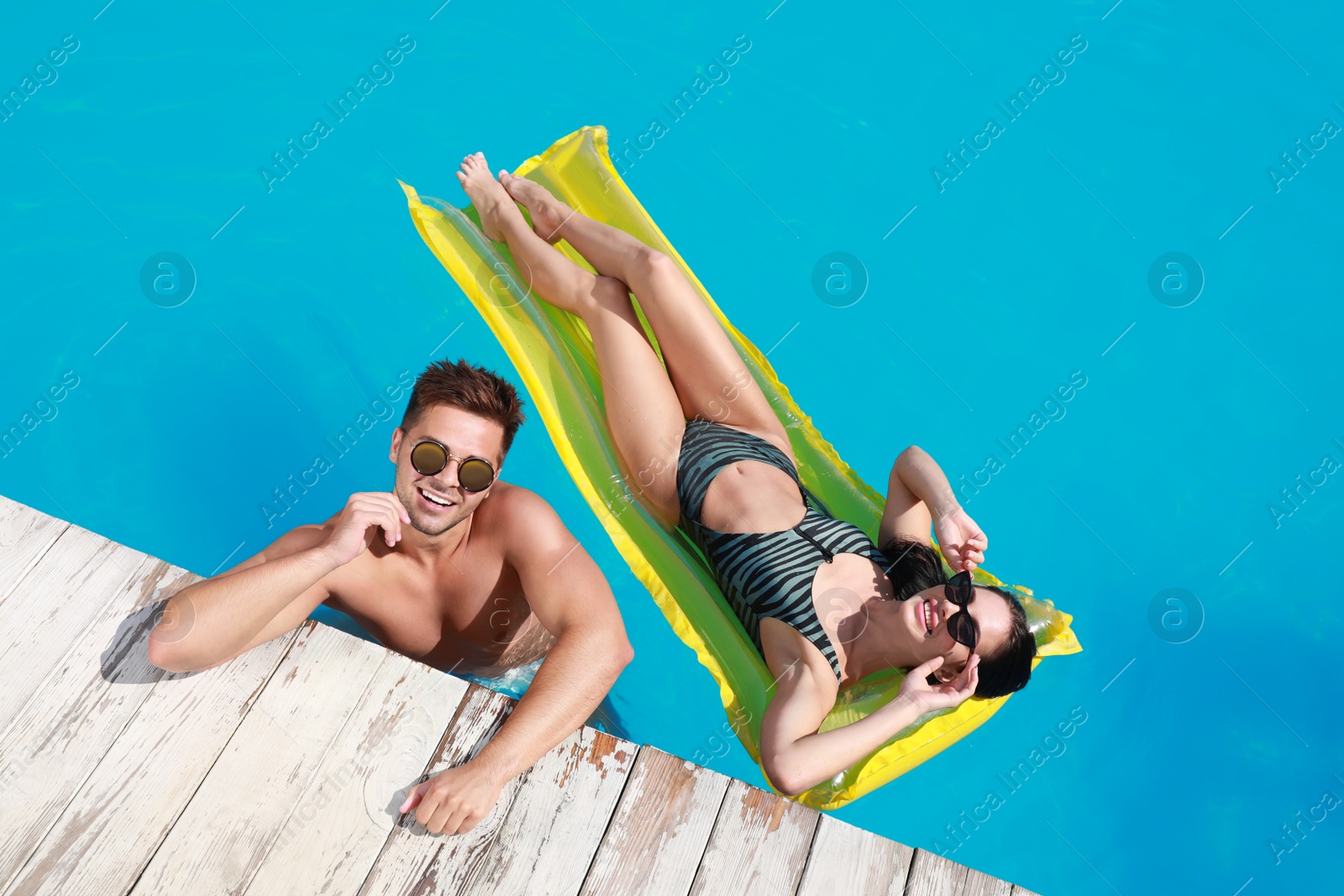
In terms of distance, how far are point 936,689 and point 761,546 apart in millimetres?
666

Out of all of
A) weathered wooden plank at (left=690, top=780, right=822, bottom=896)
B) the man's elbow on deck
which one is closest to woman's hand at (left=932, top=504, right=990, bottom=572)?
weathered wooden plank at (left=690, top=780, right=822, bottom=896)

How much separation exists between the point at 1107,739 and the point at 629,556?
7.38 ft

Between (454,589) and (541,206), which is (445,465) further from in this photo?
(541,206)

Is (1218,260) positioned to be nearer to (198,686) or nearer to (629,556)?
(629,556)

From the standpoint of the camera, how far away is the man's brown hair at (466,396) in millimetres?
2244

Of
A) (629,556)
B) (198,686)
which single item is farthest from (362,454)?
(198,686)

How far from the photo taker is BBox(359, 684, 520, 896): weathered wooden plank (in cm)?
174

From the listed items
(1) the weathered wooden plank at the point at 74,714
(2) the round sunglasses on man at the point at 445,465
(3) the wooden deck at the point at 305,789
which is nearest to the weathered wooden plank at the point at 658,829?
(3) the wooden deck at the point at 305,789

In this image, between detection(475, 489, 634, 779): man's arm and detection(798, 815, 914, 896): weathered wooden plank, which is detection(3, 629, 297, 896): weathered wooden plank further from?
detection(798, 815, 914, 896): weathered wooden plank

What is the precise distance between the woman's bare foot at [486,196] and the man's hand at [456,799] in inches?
81.0

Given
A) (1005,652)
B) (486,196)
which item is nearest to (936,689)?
(1005,652)

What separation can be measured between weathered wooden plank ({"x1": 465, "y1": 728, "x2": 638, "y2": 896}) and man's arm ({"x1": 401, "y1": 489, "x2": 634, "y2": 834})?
51 millimetres

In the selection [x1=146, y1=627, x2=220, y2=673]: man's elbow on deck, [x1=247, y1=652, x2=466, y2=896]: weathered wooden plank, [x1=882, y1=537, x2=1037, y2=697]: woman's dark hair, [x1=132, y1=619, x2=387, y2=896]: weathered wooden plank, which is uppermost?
[x1=146, y1=627, x2=220, y2=673]: man's elbow on deck

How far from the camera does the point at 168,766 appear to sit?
5.85 feet
